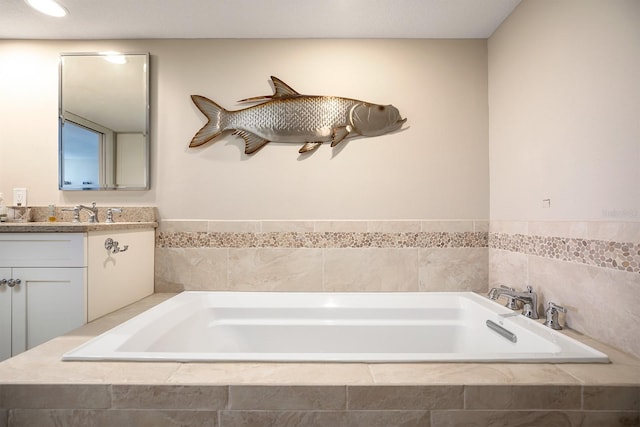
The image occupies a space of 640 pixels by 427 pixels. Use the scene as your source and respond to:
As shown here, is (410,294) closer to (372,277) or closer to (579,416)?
(372,277)

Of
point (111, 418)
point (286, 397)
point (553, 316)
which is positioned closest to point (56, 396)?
point (111, 418)

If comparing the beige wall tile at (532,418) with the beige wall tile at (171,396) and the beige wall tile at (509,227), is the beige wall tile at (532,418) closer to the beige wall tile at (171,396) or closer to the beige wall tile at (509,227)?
the beige wall tile at (171,396)

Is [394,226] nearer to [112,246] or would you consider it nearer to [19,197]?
[112,246]

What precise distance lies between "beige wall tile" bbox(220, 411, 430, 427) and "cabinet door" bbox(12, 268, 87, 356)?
102cm

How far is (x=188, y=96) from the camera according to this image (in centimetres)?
214

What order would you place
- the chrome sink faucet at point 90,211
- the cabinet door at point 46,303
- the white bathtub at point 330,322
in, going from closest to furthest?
the cabinet door at point 46,303 → the white bathtub at point 330,322 → the chrome sink faucet at point 90,211

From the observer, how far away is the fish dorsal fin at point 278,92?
2.10 m

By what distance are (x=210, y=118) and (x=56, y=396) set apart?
5.18 ft

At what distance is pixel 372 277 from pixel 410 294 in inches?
9.5

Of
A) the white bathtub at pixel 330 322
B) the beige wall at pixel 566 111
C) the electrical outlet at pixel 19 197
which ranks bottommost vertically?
the white bathtub at pixel 330 322

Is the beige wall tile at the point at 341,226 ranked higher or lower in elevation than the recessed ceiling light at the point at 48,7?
lower

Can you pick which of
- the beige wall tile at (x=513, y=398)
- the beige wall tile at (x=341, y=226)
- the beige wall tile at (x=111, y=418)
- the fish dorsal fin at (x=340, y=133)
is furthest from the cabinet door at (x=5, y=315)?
the beige wall tile at (x=513, y=398)

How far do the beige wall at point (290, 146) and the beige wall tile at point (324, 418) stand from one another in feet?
4.23

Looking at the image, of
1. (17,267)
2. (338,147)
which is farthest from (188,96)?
(17,267)
